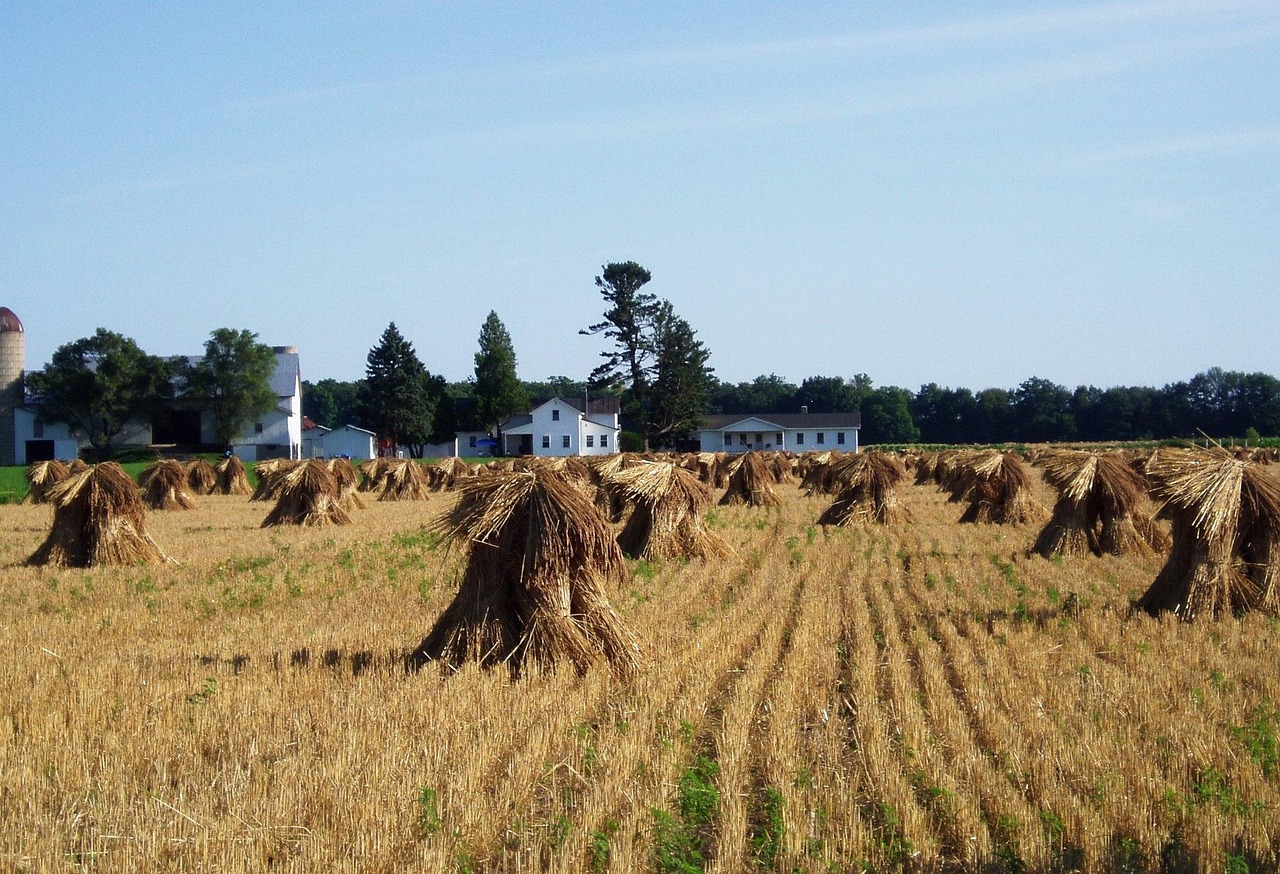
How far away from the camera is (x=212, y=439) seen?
7981cm

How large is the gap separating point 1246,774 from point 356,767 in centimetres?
557

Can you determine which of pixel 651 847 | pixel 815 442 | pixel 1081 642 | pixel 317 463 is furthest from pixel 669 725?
pixel 815 442

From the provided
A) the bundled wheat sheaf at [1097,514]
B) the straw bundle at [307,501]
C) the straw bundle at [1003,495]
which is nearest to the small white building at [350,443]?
the straw bundle at [307,501]

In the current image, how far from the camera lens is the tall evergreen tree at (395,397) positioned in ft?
303

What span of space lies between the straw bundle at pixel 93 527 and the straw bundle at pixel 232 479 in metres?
31.9

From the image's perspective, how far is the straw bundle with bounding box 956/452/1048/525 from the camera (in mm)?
27125

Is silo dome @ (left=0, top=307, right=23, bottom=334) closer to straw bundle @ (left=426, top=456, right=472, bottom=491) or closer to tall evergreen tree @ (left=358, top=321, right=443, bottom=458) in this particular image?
tall evergreen tree @ (left=358, top=321, right=443, bottom=458)

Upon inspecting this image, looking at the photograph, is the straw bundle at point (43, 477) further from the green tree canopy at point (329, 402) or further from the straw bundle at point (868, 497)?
the green tree canopy at point (329, 402)

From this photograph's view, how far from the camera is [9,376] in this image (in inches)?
3184

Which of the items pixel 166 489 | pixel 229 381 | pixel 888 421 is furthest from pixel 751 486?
pixel 888 421

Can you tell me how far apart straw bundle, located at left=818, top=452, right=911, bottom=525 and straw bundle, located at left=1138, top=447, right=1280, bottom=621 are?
1399 centimetres

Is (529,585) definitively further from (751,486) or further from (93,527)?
(751,486)

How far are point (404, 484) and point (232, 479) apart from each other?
9433 millimetres

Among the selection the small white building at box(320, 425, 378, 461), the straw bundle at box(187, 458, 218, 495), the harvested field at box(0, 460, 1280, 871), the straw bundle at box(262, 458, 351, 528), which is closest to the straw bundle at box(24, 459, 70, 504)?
the straw bundle at box(187, 458, 218, 495)
